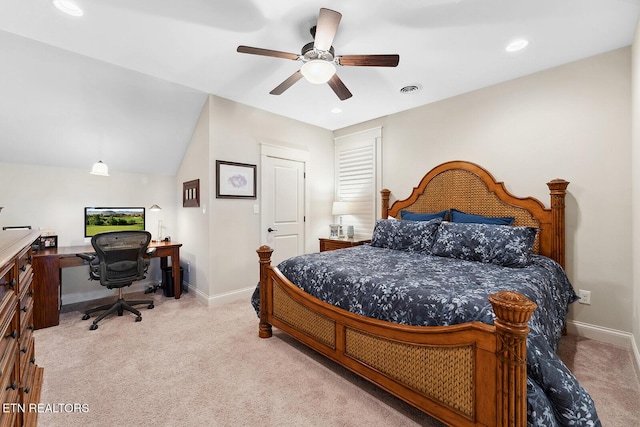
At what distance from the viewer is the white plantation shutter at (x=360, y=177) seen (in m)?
4.29

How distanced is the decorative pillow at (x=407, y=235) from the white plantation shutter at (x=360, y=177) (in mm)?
1056

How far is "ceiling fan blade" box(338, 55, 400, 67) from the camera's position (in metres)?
2.04

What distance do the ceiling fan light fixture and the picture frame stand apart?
6.14ft

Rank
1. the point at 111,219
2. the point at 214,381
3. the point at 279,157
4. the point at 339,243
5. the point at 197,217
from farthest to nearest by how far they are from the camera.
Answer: the point at 279,157
the point at 339,243
the point at 111,219
the point at 197,217
the point at 214,381

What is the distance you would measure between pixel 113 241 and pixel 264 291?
1.78 meters

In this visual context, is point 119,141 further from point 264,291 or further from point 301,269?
point 301,269

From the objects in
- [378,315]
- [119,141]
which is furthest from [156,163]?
[378,315]

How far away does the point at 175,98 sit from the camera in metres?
3.34

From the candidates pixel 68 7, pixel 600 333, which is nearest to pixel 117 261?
pixel 68 7

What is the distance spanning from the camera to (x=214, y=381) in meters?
1.97

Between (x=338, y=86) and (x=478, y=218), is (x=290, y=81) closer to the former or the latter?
(x=338, y=86)

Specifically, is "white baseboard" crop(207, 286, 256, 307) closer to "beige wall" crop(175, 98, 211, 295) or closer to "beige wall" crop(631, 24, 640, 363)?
"beige wall" crop(175, 98, 211, 295)

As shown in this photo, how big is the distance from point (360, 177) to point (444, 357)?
334 centimetres

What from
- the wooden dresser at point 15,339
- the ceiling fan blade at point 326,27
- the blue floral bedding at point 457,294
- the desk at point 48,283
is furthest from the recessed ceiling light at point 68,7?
the blue floral bedding at point 457,294
